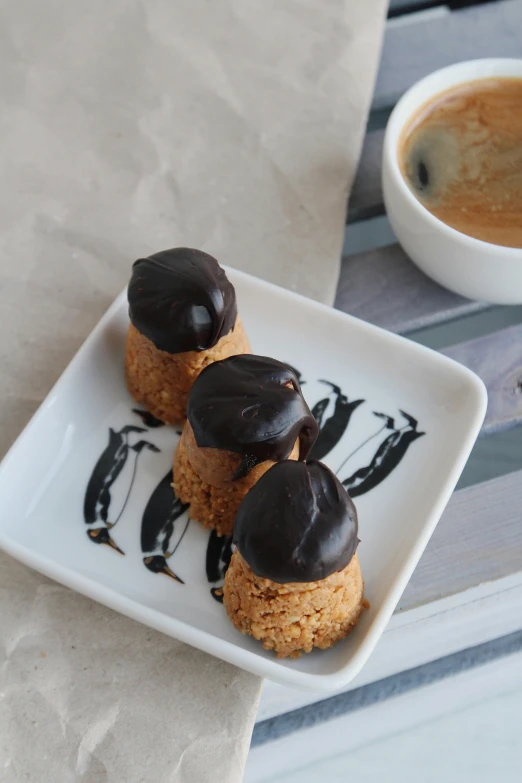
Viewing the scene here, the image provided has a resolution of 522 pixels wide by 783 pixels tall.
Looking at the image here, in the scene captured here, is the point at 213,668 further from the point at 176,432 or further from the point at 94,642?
the point at 176,432

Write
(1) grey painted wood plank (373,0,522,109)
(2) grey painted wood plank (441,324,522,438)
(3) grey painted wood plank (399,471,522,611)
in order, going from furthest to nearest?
(1) grey painted wood plank (373,0,522,109), (2) grey painted wood plank (441,324,522,438), (3) grey painted wood plank (399,471,522,611)

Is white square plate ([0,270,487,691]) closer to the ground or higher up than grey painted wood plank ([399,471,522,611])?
higher up

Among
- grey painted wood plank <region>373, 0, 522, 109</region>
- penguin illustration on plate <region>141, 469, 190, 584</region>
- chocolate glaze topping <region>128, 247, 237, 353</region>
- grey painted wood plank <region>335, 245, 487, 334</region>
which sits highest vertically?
grey painted wood plank <region>373, 0, 522, 109</region>

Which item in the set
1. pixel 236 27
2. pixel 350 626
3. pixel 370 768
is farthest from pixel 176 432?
pixel 236 27

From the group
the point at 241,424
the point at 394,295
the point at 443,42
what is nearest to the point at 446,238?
the point at 394,295

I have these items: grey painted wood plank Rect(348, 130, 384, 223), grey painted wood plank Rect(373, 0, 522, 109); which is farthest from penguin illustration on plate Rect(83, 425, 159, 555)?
grey painted wood plank Rect(373, 0, 522, 109)

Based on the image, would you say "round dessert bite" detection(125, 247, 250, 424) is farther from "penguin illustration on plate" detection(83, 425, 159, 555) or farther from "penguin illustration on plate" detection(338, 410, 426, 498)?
"penguin illustration on plate" detection(338, 410, 426, 498)

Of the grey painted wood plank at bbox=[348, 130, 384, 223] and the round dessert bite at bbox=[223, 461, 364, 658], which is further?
the grey painted wood plank at bbox=[348, 130, 384, 223]

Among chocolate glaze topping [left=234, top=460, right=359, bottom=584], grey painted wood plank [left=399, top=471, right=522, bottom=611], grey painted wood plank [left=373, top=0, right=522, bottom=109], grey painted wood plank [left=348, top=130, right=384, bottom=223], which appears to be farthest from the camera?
grey painted wood plank [left=373, top=0, right=522, bottom=109]
